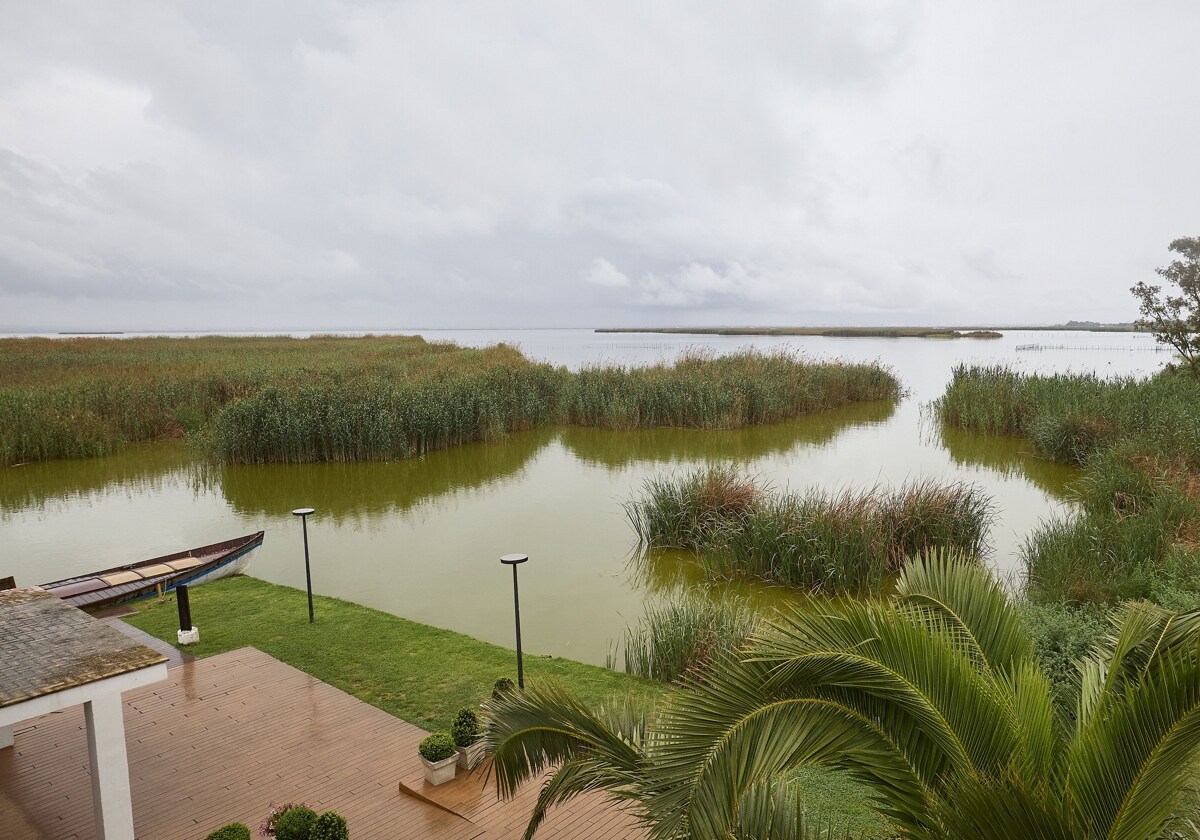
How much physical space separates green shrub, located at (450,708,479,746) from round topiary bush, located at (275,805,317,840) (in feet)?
4.11

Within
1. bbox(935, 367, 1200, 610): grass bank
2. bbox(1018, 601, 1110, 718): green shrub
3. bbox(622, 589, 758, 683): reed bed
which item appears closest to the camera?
bbox(1018, 601, 1110, 718): green shrub

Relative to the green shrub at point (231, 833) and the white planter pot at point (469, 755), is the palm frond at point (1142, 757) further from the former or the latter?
the green shrub at point (231, 833)

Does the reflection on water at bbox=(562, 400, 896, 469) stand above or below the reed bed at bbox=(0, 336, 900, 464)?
below

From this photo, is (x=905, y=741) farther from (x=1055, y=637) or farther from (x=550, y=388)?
(x=550, y=388)

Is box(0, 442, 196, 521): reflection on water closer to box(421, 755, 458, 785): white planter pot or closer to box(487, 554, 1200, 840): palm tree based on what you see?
box(421, 755, 458, 785): white planter pot

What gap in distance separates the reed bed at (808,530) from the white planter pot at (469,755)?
505cm

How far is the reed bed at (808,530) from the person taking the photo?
8742 millimetres

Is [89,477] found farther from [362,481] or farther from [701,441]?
[701,441]

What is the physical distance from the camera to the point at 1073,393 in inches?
709

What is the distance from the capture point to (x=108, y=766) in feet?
11.9

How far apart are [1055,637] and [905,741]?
319cm

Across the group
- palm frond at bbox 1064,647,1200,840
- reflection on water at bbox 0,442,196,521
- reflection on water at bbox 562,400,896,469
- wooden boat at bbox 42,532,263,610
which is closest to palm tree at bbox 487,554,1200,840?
palm frond at bbox 1064,647,1200,840

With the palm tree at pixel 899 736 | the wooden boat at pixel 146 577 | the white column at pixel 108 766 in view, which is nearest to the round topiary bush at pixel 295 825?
the white column at pixel 108 766

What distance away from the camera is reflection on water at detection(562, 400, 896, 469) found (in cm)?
1791
